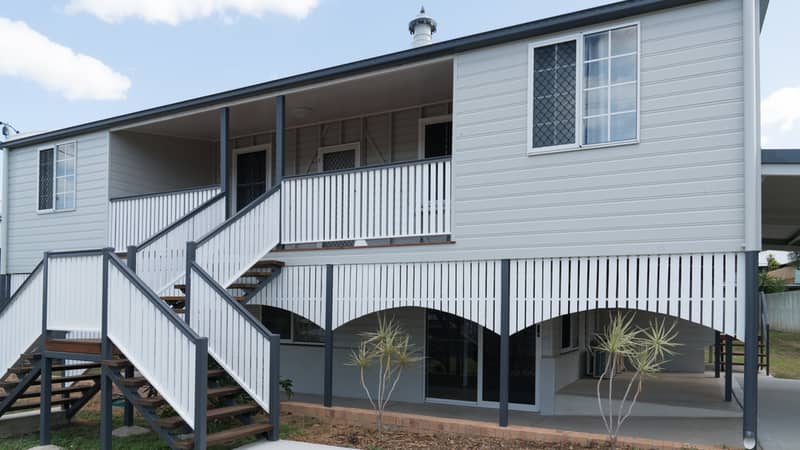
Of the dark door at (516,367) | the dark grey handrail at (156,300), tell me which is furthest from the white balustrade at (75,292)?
the dark door at (516,367)

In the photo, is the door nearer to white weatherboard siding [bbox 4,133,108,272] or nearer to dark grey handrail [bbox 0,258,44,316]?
white weatherboard siding [bbox 4,133,108,272]

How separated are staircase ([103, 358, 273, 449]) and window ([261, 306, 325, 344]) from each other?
11.4 feet

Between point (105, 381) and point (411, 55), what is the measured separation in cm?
571

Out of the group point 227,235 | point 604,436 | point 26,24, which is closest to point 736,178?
point 604,436

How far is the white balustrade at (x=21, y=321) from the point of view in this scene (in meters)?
8.73

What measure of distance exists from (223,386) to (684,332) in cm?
1051

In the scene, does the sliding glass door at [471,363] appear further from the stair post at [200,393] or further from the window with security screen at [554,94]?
the stair post at [200,393]

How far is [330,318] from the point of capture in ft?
31.6

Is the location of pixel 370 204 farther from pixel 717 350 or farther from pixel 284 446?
pixel 717 350

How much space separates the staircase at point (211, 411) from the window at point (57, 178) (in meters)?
6.76

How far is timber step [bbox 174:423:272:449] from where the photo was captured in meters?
7.17

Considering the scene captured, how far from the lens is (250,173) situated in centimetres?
1426

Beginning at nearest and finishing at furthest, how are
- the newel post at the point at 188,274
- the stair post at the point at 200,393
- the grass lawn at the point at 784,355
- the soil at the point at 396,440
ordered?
the stair post at the point at 200,393 < the soil at the point at 396,440 < the newel post at the point at 188,274 < the grass lawn at the point at 784,355

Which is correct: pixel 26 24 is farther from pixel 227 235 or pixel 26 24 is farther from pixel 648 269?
pixel 648 269
